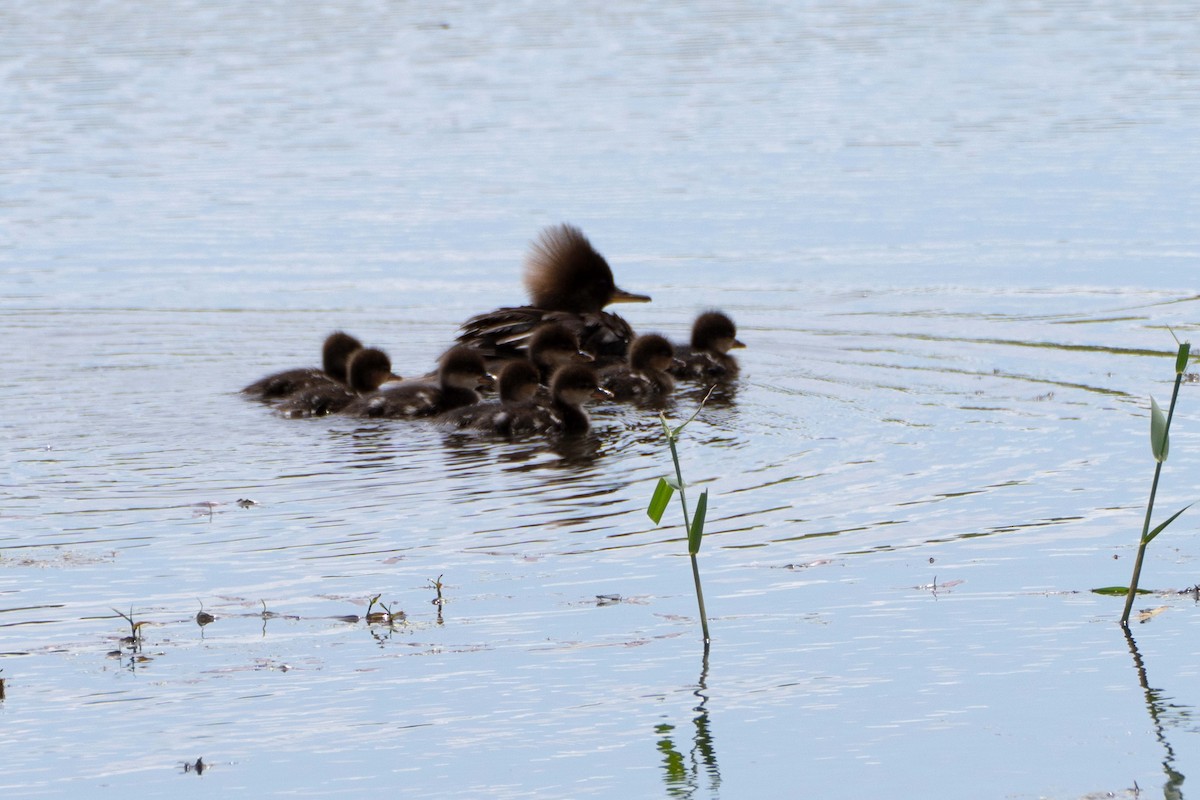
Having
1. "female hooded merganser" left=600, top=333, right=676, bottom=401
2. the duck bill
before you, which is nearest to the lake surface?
"female hooded merganser" left=600, top=333, right=676, bottom=401

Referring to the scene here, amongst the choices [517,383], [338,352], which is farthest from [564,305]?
[517,383]

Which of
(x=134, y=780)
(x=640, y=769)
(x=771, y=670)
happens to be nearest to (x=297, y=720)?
(x=134, y=780)

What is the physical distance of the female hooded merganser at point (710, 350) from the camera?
31.5ft

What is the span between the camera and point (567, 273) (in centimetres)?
1041

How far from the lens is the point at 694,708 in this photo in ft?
14.4

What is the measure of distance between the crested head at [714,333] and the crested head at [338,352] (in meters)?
1.70

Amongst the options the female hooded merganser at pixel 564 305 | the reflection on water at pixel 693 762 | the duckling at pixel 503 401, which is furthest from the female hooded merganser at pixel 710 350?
the reflection on water at pixel 693 762

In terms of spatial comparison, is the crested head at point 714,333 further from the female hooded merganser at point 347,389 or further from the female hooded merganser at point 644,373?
the female hooded merganser at point 347,389

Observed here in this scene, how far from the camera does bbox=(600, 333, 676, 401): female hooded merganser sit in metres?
9.20

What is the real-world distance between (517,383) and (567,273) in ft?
5.54

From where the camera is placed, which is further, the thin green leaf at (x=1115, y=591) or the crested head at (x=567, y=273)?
the crested head at (x=567, y=273)

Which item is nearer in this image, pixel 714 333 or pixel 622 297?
pixel 714 333

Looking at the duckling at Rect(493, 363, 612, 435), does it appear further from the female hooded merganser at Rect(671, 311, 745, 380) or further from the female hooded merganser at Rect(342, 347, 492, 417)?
the female hooded merganser at Rect(671, 311, 745, 380)

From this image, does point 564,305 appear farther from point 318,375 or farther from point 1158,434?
point 1158,434
